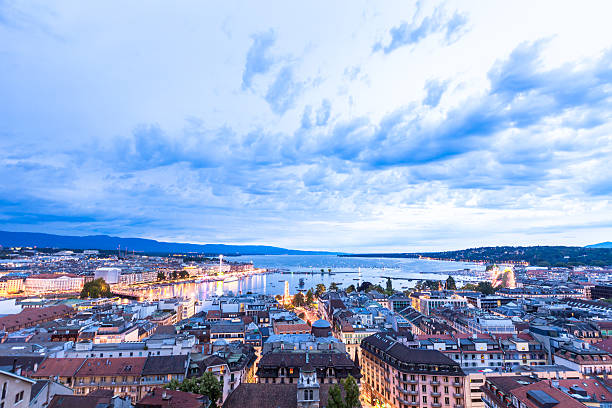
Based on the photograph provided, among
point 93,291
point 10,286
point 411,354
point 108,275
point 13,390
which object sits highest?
point 13,390

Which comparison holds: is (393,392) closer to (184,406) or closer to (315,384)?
(315,384)

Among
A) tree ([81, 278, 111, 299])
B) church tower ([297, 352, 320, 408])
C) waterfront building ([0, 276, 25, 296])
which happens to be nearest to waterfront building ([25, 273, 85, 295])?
waterfront building ([0, 276, 25, 296])

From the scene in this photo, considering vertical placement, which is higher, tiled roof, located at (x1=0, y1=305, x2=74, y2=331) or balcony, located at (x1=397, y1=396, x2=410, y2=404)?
tiled roof, located at (x1=0, y1=305, x2=74, y2=331)

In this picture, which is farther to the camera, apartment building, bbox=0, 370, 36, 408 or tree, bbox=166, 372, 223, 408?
tree, bbox=166, 372, 223, 408

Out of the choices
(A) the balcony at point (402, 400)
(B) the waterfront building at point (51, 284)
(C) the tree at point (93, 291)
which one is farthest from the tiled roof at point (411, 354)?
(B) the waterfront building at point (51, 284)

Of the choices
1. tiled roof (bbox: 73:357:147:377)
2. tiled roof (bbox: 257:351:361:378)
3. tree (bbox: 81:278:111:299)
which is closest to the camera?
tiled roof (bbox: 73:357:147:377)

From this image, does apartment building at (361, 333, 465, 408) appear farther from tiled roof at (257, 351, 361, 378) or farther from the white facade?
the white facade

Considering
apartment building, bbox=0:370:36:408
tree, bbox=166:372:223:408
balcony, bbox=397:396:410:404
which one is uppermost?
apartment building, bbox=0:370:36:408

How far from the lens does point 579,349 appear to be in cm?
4681

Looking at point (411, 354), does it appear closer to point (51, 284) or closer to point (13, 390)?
point (13, 390)

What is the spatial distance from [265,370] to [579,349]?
40.4 meters

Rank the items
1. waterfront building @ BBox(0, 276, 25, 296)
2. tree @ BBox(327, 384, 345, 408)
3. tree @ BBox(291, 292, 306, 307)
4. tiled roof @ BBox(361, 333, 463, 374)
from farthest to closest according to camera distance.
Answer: waterfront building @ BBox(0, 276, 25, 296)
tree @ BBox(291, 292, 306, 307)
tiled roof @ BBox(361, 333, 463, 374)
tree @ BBox(327, 384, 345, 408)

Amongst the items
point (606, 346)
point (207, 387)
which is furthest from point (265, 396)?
point (606, 346)

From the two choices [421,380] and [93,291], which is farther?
[93,291]
